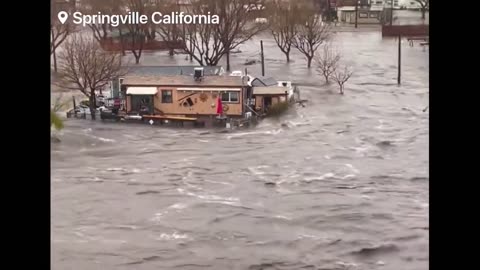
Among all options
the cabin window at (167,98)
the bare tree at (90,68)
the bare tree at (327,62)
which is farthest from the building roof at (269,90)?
the bare tree at (90,68)

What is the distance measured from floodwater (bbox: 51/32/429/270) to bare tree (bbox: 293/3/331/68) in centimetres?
4

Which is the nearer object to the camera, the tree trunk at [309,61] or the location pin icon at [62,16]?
the location pin icon at [62,16]

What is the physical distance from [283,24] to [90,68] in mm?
490

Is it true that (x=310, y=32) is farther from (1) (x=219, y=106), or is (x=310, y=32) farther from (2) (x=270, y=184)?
(2) (x=270, y=184)

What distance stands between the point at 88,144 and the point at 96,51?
230 millimetres

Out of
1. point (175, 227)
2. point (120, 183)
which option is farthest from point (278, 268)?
point (120, 183)

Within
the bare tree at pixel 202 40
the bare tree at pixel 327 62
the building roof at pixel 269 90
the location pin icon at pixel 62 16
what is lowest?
the building roof at pixel 269 90

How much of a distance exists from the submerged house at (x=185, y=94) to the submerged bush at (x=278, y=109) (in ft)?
0.21

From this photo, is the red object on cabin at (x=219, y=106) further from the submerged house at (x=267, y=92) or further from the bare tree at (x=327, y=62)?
the bare tree at (x=327, y=62)

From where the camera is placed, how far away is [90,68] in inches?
66.8

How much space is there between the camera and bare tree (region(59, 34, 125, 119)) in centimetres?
167

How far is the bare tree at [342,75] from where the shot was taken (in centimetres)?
171
